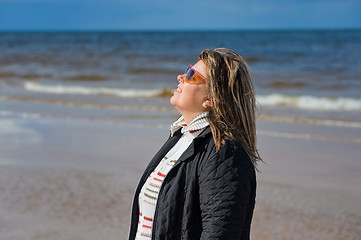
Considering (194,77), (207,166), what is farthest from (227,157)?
(194,77)

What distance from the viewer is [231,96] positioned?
80.0 inches

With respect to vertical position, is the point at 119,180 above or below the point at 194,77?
below

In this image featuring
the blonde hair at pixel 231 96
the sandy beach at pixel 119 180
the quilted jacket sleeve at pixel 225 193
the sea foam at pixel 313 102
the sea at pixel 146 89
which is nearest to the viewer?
the quilted jacket sleeve at pixel 225 193

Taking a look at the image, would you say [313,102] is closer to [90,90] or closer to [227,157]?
[90,90]

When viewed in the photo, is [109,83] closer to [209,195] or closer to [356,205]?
[356,205]

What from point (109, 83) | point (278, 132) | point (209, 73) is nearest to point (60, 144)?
point (278, 132)

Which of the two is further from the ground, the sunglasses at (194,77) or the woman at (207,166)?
the sunglasses at (194,77)

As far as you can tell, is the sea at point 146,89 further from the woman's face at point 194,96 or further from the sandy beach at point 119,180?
the woman's face at point 194,96

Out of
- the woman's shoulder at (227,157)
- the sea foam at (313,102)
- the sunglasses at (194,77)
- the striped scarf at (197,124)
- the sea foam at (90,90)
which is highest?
the sea foam at (90,90)

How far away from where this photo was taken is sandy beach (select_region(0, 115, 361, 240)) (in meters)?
4.91

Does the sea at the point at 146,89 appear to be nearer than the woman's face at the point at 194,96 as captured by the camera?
No

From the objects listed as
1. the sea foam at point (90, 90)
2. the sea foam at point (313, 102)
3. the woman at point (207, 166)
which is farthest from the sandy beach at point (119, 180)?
the sea foam at point (90, 90)

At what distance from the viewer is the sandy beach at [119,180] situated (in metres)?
4.91

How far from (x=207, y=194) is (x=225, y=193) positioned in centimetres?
8
